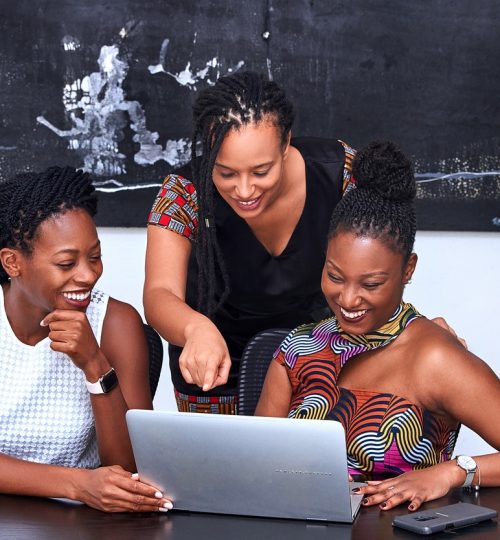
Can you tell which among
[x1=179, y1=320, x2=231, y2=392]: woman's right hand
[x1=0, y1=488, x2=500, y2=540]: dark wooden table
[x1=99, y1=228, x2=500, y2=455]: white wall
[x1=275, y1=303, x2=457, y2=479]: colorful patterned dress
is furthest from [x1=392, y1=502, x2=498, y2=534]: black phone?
[x1=99, y1=228, x2=500, y2=455]: white wall

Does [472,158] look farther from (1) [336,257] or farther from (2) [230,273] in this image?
(1) [336,257]

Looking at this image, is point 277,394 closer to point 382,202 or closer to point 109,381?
point 109,381

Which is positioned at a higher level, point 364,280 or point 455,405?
point 364,280

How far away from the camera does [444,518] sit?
5.00 feet

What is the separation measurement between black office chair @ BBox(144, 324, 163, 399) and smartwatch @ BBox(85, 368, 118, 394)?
25 centimetres

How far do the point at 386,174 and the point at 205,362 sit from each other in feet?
2.12

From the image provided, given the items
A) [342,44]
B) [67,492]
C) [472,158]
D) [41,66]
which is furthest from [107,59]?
[67,492]

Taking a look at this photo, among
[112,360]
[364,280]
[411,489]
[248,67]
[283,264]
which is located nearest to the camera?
[411,489]

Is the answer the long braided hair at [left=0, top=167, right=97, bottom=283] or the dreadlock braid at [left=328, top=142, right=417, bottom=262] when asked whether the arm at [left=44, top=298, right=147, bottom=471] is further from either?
the dreadlock braid at [left=328, top=142, right=417, bottom=262]

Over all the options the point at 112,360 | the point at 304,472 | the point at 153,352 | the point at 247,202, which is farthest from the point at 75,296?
the point at 304,472

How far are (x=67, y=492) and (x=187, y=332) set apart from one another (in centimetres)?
38

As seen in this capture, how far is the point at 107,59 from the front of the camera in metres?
3.56

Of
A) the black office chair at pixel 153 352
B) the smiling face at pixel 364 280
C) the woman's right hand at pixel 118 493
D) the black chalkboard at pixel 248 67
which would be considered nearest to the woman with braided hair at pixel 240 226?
the black office chair at pixel 153 352

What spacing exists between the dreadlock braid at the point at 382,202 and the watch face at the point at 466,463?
45cm
